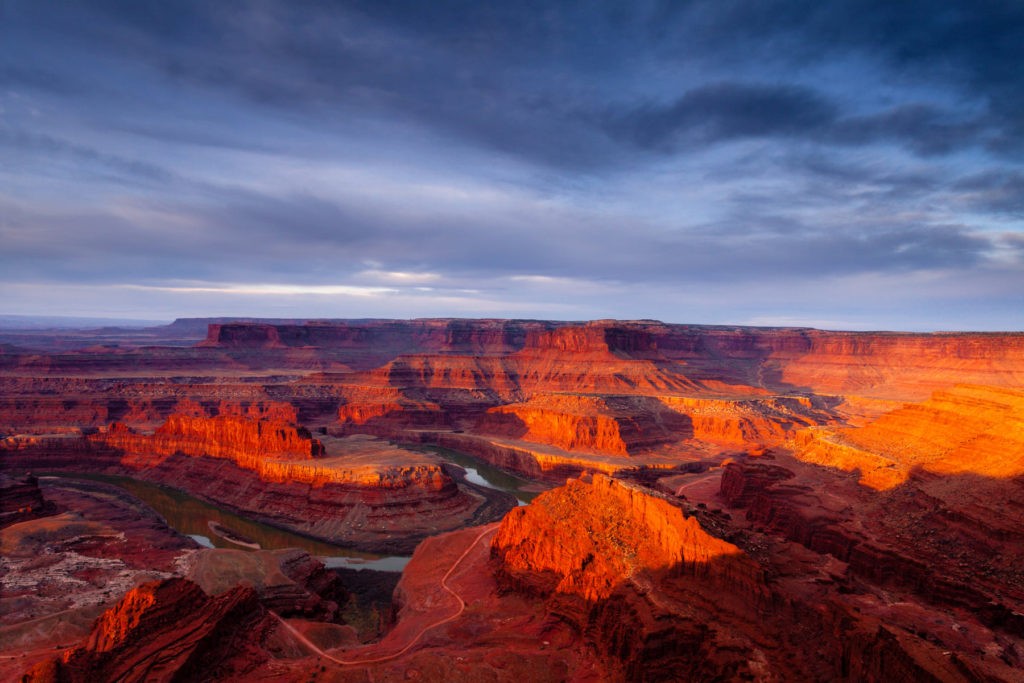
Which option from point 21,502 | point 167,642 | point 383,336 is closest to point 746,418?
point 167,642

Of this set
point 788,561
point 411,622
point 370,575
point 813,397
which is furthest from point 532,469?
point 813,397

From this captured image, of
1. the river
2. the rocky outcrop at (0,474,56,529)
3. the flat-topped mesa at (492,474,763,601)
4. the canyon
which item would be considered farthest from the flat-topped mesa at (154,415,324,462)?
the flat-topped mesa at (492,474,763,601)

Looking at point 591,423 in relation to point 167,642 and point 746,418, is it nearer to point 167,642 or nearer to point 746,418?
point 746,418

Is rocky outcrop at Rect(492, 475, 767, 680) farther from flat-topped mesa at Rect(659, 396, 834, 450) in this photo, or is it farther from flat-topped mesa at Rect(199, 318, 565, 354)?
flat-topped mesa at Rect(199, 318, 565, 354)

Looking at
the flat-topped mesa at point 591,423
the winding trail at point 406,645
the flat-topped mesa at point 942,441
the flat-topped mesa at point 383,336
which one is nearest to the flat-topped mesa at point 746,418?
the flat-topped mesa at point 591,423

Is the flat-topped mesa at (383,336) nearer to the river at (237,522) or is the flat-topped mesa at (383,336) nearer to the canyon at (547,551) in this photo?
the canyon at (547,551)

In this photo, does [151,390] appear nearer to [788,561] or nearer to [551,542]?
[551,542]
